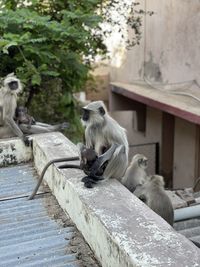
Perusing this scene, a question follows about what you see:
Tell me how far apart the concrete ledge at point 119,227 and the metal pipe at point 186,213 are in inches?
41.5

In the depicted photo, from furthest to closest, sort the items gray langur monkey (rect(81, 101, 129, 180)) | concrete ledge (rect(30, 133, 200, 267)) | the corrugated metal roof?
gray langur monkey (rect(81, 101, 129, 180))
the corrugated metal roof
concrete ledge (rect(30, 133, 200, 267))

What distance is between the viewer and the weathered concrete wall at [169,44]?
326 inches

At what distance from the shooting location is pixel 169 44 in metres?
9.22

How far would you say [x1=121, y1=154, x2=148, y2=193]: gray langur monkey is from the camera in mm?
4824

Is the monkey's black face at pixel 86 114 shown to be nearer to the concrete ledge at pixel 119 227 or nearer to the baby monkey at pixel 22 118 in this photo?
the concrete ledge at pixel 119 227

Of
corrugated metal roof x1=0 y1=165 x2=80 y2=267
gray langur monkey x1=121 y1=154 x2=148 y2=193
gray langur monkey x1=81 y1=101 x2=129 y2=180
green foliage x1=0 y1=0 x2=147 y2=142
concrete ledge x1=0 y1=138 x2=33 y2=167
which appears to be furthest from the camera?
green foliage x1=0 y1=0 x2=147 y2=142

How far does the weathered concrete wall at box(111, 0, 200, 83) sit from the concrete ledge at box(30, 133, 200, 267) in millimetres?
5505

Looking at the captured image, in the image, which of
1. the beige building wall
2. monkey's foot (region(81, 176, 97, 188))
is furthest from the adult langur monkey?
the beige building wall

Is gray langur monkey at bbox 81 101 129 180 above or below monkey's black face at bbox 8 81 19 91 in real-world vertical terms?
below

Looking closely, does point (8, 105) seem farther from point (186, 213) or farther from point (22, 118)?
point (186, 213)

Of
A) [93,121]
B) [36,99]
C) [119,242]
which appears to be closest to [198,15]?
[36,99]

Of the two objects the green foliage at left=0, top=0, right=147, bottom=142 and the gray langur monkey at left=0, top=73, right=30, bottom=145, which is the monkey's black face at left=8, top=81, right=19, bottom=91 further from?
the green foliage at left=0, top=0, right=147, bottom=142

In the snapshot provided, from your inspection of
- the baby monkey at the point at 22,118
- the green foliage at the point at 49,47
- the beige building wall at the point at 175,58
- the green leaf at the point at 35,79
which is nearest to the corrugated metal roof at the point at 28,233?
the baby monkey at the point at 22,118

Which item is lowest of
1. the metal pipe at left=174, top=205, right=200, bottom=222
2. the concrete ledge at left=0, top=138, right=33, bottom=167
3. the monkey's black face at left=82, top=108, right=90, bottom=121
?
the metal pipe at left=174, top=205, right=200, bottom=222
